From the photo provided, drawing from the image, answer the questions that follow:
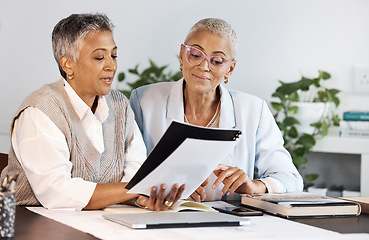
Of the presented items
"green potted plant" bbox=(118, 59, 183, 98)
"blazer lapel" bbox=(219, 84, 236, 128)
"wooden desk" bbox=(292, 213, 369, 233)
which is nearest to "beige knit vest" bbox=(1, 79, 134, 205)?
"blazer lapel" bbox=(219, 84, 236, 128)

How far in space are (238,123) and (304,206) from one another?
27.0 inches

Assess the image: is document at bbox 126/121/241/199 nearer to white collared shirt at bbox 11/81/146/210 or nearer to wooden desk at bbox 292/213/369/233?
white collared shirt at bbox 11/81/146/210

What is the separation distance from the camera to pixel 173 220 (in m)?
1.56

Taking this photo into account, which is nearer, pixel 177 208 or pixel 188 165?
pixel 188 165

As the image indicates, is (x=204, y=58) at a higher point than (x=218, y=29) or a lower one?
lower

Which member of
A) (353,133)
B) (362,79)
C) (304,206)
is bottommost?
(304,206)

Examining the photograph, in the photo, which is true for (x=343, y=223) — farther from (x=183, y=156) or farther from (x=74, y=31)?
(x=74, y=31)

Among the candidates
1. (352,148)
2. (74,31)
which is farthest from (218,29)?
(352,148)

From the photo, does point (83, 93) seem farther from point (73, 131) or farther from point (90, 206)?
point (90, 206)

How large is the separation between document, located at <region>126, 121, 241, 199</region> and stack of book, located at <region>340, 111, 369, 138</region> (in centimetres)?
185

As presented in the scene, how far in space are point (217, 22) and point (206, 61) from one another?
163 millimetres

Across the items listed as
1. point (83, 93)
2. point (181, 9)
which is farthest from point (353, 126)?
point (83, 93)

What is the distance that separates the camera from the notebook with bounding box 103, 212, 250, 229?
4.96ft

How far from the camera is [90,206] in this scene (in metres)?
1.77
